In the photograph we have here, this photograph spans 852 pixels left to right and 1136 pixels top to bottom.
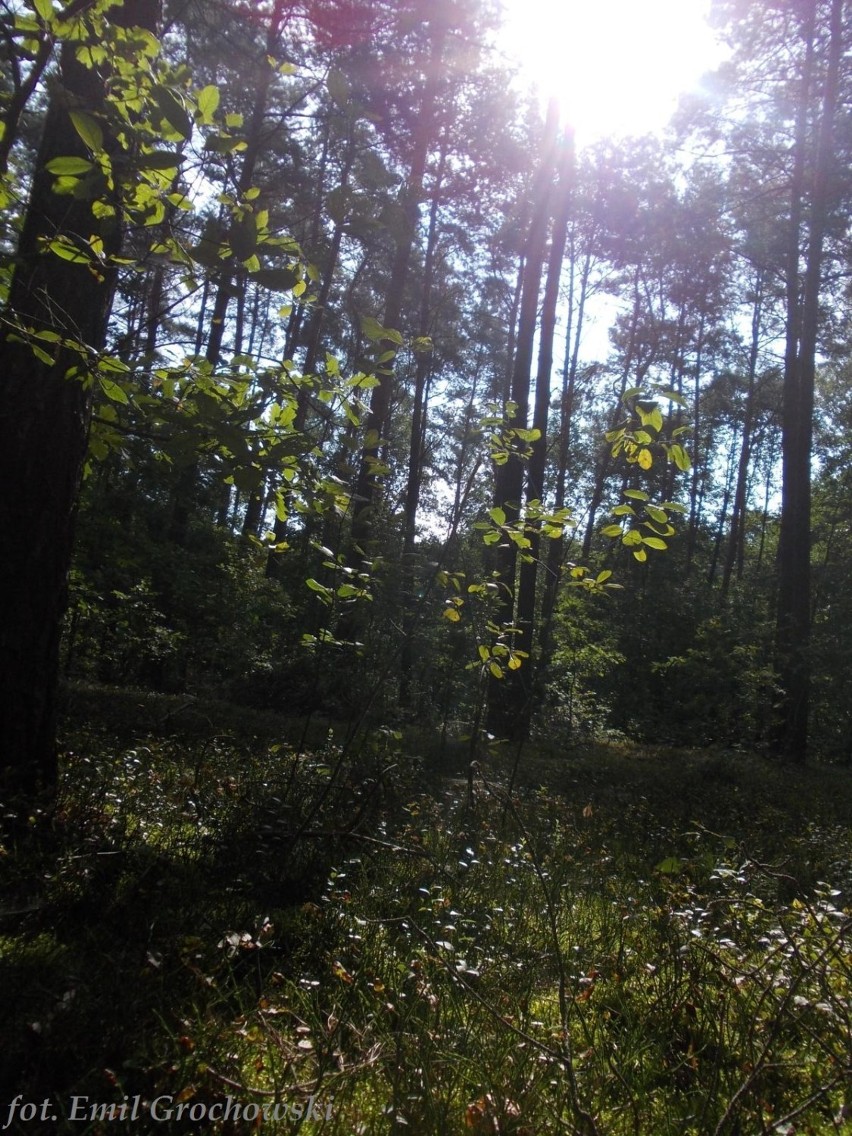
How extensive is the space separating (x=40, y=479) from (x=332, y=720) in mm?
7707

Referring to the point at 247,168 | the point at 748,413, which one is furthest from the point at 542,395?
the point at 748,413

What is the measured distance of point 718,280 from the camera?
2175 cm

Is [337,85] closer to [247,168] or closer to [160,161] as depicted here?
[160,161]

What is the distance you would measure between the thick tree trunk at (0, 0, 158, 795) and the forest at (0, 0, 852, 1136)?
19 mm

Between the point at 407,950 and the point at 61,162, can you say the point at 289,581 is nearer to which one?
the point at 407,950

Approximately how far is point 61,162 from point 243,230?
0.52m

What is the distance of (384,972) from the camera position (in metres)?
2.98

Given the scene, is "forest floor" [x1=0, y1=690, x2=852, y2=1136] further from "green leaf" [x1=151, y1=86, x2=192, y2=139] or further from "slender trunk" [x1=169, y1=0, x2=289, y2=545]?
"slender trunk" [x1=169, y1=0, x2=289, y2=545]

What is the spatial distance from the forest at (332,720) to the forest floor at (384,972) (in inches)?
0.8

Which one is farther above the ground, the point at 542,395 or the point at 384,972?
the point at 542,395

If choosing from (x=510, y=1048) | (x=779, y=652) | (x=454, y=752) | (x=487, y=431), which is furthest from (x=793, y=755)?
(x=510, y=1048)

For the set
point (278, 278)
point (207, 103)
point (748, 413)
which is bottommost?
point (278, 278)

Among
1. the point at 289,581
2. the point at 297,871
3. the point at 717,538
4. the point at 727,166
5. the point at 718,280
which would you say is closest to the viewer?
the point at 297,871

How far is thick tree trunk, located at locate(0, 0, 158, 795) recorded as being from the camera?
4000 mm
